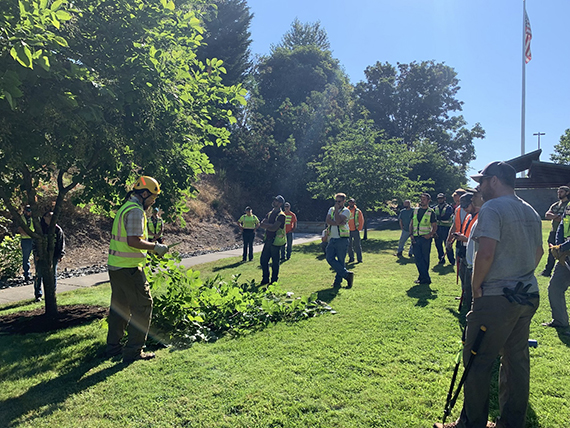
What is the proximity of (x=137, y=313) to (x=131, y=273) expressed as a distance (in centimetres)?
47

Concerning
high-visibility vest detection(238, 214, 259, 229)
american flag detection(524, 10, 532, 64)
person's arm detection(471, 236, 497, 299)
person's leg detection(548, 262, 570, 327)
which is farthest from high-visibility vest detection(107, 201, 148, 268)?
american flag detection(524, 10, 532, 64)

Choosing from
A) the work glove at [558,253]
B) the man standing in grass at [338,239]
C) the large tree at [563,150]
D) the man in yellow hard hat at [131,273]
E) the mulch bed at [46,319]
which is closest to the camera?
the man in yellow hard hat at [131,273]

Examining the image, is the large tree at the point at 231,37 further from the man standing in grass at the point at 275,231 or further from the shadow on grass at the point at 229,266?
the man standing in grass at the point at 275,231

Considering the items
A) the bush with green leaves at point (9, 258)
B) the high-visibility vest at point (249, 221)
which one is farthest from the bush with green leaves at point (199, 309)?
the high-visibility vest at point (249, 221)

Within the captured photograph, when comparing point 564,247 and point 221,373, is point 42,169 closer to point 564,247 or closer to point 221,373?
point 221,373

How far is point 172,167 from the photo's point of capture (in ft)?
18.8

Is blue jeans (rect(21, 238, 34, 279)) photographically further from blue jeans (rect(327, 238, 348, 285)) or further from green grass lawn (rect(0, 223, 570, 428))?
blue jeans (rect(327, 238, 348, 285))

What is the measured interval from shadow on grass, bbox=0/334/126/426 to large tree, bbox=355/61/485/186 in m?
38.7

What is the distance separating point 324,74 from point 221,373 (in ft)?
128

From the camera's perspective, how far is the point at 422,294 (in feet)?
23.4

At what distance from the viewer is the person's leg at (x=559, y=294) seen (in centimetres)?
513

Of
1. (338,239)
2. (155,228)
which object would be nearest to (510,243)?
(338,239)

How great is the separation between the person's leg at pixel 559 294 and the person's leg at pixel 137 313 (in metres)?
5.29

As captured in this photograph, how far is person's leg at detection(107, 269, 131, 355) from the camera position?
4441 mm
